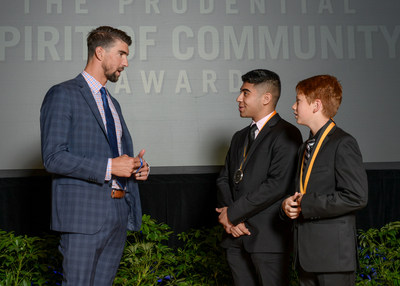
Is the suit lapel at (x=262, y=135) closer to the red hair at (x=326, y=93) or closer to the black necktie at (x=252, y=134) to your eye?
the black necktie at (x=252, y=134)

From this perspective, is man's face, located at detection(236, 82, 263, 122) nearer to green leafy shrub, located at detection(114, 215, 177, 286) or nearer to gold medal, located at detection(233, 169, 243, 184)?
gold medal, located at detection(233, 169, 243, 184)

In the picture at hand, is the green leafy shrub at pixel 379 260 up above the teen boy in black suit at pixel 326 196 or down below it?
below

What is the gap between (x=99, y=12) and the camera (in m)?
4.43

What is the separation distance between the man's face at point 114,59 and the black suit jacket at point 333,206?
1055mm

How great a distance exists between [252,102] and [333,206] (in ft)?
2.96

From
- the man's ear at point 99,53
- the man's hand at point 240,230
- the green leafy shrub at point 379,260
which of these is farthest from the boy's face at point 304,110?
the green leafy shrub at point 379,260

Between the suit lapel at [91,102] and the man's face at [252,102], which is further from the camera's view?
the man's face at [252,102]

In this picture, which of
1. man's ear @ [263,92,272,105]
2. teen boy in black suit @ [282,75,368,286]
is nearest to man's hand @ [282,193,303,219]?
teen boy in black suit @ [282,75,368,286]

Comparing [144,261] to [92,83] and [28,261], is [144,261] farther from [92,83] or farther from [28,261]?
[92,83]

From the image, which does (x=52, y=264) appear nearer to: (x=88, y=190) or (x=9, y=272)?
(x=9, y=272)

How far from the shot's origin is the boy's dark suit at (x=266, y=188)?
235 cm

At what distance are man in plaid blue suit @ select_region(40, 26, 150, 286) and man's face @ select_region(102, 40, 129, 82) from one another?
9cm

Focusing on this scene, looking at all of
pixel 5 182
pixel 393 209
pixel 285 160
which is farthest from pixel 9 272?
pixel 393 209

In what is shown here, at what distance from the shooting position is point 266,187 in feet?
7.70
